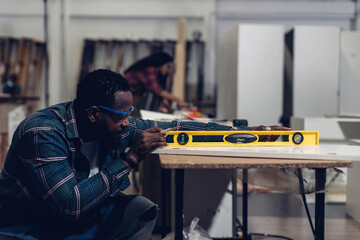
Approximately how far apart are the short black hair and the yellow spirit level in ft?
0.90

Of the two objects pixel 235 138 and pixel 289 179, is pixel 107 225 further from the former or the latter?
pixel 289 179

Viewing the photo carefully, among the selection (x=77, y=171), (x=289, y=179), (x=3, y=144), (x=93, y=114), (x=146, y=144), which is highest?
(x=93, y=114)

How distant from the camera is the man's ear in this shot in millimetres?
1389

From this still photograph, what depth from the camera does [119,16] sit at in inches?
243

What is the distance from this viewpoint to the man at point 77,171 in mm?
1272

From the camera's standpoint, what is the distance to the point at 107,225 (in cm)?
154

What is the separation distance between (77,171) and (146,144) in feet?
0.98

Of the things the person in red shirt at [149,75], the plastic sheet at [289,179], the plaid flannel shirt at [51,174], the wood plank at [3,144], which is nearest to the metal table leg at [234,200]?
the plastic sheet at [289,179]

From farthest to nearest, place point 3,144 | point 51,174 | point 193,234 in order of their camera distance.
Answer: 1. point 3,144
2. point 193,234
3. point 51,174

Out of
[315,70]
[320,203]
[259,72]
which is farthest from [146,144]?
[315,70]

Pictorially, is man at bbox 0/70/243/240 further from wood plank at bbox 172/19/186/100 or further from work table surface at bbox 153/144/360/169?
wood plank at bbox 172/19/186/100

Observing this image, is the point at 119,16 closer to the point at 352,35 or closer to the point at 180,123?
the point at 352,35

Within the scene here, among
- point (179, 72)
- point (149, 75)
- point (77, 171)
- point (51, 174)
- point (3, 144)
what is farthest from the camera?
point (179, 72)

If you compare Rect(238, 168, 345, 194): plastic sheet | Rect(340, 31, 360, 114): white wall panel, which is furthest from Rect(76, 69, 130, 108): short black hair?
Rect(340, 31, 360, 114): white wall panel
